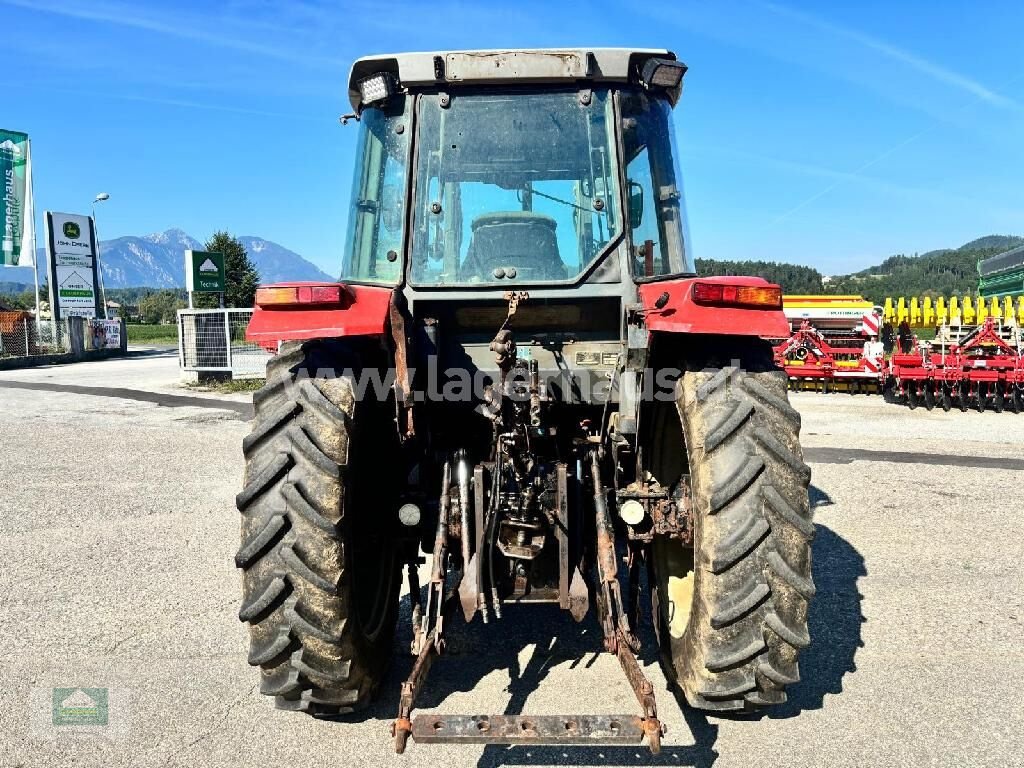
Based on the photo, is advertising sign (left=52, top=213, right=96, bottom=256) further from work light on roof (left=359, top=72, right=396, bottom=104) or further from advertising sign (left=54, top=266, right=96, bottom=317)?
work light on roof (left=359, top=72, right=396, bottom=104)

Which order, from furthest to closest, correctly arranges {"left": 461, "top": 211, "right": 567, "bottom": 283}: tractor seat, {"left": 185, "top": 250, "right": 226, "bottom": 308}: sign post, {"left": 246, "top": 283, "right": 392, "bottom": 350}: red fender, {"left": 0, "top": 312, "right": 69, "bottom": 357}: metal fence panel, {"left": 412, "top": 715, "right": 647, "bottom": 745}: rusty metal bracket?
{"left": 0, "top": 312, "right": 69, "bottom": 357}: metal fence panel
{"left": 185, "top": 250, "right": 226, "bottom": 308}: sign post
{"left": 461, "top": 211, "right": 567, "bottom": 283}: tractor seat
{"left": 246, "top": 283, "right": 392, "bottom": 350}: red fender
{"left": 412, "top": 715, "right": 647, "bottom": 745}: rusty metal bracket

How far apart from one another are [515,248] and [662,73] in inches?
42.3

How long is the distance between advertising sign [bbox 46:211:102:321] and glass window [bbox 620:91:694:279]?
32361 millimetres

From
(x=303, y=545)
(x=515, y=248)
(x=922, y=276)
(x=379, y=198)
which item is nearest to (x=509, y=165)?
(x=515, y=248)

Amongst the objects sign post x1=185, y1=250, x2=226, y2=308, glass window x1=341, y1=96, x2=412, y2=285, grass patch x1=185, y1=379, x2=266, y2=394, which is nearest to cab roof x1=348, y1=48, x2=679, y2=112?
glass window x1=341, y1=96, x2=412, y2=285

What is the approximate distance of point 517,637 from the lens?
4.26 metres

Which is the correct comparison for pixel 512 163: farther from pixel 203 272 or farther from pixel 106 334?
pixel 106 334

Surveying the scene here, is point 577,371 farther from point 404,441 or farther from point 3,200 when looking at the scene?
point 3,200

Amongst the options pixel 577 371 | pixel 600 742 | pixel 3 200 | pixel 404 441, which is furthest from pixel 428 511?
pixel 3 200

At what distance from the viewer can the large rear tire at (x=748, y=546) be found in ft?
9.75

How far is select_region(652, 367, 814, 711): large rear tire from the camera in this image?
2.97 meters

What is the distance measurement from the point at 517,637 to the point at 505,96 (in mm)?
2728

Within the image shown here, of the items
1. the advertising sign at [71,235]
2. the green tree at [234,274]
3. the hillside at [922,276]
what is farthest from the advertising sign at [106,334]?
the hillside at [922,276]

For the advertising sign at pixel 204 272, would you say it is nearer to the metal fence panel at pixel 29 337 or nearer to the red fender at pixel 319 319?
the metal fence panel at pixel 29 337
